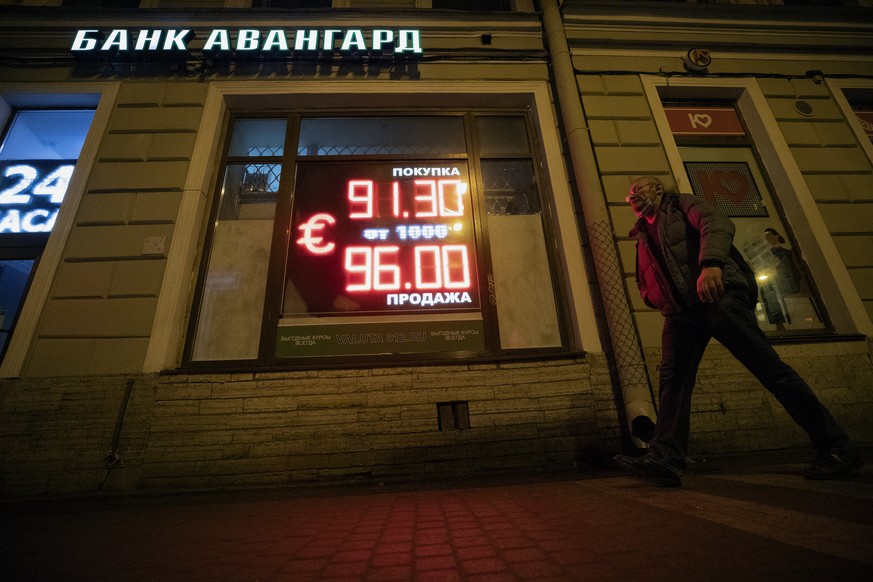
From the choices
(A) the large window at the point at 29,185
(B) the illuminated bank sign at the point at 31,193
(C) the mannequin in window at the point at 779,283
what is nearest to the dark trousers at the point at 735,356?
(C) the mannequin in window at the point at 779,283

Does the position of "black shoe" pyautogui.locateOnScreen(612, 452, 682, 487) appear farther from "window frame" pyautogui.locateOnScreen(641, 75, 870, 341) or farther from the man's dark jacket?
"window frame" pyautogui.locateOnScreen(641, 75, 870, 341)

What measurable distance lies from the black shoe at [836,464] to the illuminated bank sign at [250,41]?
5.68m

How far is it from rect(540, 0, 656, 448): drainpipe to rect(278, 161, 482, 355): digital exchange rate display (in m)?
1.33

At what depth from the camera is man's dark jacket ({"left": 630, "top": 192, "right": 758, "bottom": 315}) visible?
2.18 meters

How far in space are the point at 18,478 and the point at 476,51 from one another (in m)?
6.79

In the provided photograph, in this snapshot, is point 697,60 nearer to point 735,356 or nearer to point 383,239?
point 735,356

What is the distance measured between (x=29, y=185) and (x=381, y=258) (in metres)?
4.45

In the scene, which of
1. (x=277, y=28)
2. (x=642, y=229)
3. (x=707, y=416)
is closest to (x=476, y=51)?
(x=277, y=28)

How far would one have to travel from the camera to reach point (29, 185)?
432 cm

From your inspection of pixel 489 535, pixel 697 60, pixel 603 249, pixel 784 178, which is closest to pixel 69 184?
pixel 489 535

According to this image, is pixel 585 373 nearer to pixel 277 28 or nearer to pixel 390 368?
pixel 390 368

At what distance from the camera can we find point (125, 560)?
1.49m

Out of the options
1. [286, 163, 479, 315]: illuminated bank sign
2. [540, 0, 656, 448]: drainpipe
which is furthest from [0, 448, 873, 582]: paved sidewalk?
[286, 163, 479, 315]: illuminated bank sign

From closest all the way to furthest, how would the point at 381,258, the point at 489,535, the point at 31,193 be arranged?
the point at 489,535
the point at 381,258
the point at 31,193
